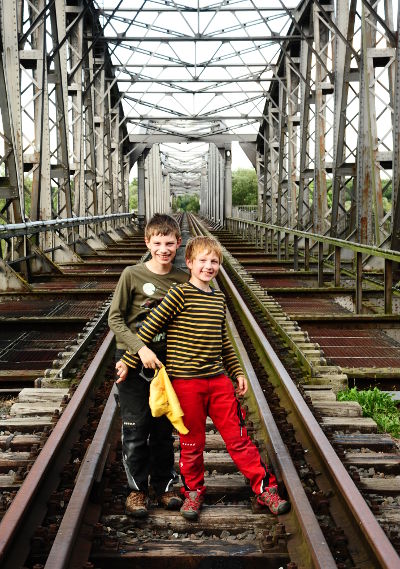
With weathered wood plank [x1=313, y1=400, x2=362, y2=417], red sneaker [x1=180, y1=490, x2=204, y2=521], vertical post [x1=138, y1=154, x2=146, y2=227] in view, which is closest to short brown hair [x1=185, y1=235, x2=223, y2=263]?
red sneaker [x1=180, y1=490, x2=204, y2=521]

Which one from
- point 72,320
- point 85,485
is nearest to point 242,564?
point 85,485

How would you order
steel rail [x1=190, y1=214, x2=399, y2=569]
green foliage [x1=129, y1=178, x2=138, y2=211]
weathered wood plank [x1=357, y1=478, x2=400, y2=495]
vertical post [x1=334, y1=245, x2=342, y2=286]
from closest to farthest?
1. steel rail [x1=190, y1=214, x2=399, y2=569]
2. weathered wood plank [x1=357, y1=478, x2=400, y2=495]
3. vertical post [x1=334, y1=245, x2=342, y2=286]
4. green foliage [x1=129, y1=178, x2=138, y2=211]

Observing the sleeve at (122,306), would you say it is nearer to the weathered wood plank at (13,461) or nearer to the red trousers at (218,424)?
the red trousers at (218,424)

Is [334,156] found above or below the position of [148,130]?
below

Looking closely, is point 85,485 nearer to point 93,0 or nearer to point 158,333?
point 158,333

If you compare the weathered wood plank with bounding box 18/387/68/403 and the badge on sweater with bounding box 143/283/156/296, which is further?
the weathered wood plank with bounding box 18/387/68/403

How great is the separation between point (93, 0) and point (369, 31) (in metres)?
10.9

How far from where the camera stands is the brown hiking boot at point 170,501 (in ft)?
10.5

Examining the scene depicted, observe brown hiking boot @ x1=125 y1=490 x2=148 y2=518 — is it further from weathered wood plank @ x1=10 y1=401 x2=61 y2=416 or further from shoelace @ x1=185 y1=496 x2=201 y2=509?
weathered wood plank @ x1=10 y1=401 x2=61 y2=416

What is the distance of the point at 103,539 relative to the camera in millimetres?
2887

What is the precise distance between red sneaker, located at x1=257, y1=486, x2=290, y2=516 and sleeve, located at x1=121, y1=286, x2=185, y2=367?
2.64 feet

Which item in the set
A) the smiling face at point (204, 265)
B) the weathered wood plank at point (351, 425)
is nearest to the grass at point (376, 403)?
the weathered wood plank at point (351, 425)

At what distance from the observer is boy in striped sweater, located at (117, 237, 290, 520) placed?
3.06 meters

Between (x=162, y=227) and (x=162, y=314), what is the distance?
1.27 ft
